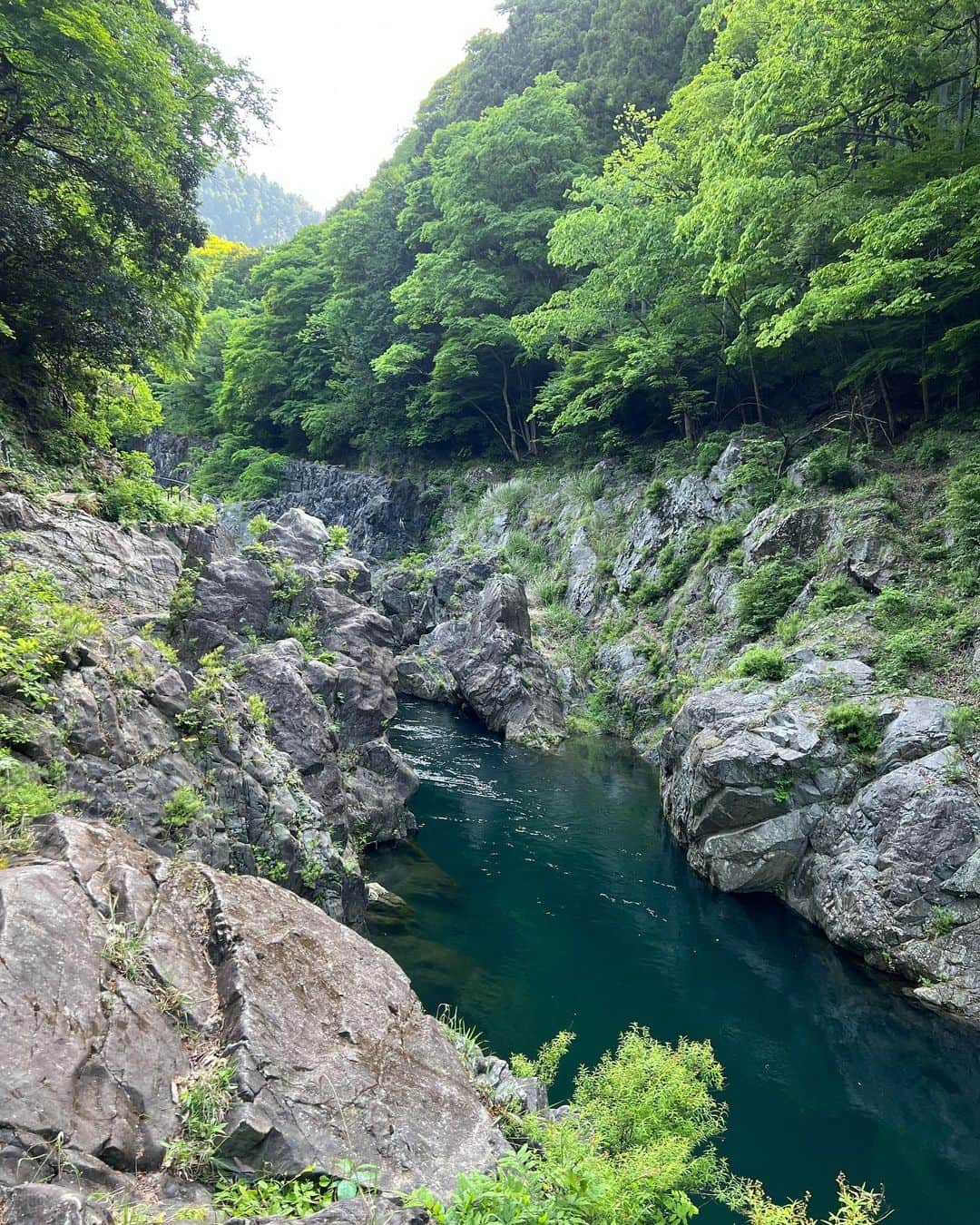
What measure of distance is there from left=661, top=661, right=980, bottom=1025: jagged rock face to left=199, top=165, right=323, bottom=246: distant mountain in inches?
7051

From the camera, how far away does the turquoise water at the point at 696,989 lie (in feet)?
26.8

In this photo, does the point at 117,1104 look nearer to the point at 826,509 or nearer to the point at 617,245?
the point at 826,509

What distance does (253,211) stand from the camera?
6781 inches

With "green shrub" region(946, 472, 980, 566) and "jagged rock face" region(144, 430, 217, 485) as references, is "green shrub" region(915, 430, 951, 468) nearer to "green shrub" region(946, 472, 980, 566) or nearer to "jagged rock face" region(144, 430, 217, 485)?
"green shrub" region(946, 472, 980, 566)

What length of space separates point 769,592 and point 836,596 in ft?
8.59

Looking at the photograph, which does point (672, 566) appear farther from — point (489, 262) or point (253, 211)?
point (253, 211)

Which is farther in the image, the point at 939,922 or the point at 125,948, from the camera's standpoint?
the point at 939,922

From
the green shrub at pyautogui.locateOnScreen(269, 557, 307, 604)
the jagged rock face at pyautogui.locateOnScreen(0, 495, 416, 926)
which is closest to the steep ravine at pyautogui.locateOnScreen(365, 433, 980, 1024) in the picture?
the jagged rock face at pyautogui.locateOnScreen(0, 495, 416, 926)

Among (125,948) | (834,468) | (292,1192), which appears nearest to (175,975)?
(125,948)

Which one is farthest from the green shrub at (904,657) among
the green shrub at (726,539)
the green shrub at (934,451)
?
the green shrub at (726,539)

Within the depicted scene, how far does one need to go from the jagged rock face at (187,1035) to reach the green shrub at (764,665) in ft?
42.4

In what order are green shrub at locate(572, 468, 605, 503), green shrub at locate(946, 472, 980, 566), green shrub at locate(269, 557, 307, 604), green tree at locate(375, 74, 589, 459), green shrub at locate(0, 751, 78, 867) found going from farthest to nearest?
green tree at locate(375, 74, 589, 459)
green shrub at locate(572, 468, 605, 503)
green shrub at locate(946, 472, 980, 566)
green shrub at locate(269, 557, 307, 604)
green shrub at locate(0, 751, 78, 867)

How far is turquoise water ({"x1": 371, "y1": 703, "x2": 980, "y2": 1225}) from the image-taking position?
8156 mm

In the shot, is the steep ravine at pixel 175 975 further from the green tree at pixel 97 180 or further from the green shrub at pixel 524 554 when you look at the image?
the green shrub at pixel 524 554
